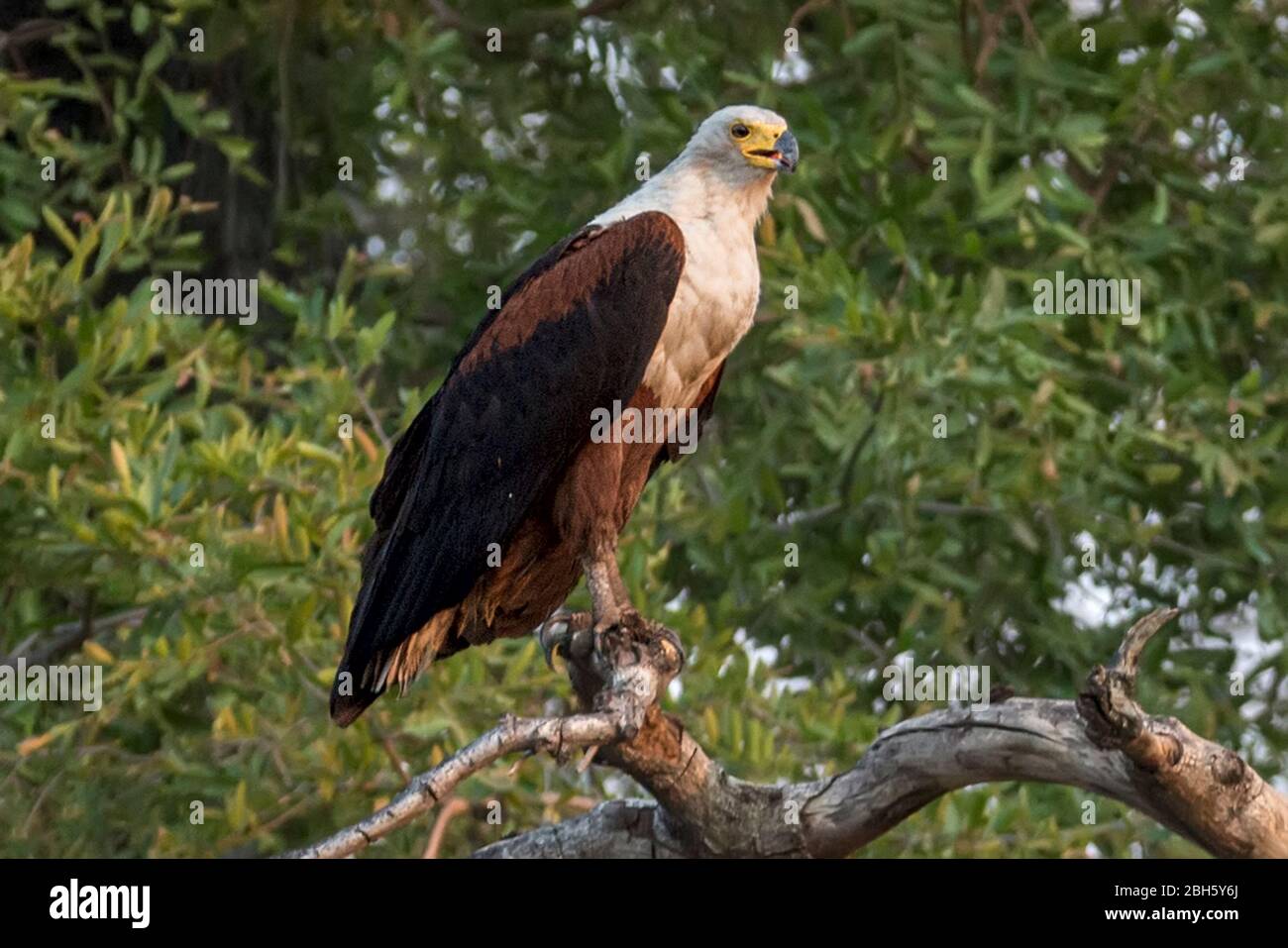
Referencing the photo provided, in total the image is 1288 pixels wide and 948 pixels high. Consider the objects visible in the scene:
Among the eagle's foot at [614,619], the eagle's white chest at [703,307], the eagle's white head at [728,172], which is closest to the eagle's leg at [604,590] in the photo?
the eagle's foot at [614,619]

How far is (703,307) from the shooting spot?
179 inches

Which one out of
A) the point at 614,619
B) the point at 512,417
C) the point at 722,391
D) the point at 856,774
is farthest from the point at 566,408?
the point at 722,391

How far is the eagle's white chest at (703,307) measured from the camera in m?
4.55

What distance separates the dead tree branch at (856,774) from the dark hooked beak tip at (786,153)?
1.14 m

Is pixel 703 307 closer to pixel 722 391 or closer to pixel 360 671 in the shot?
pixel 360 671

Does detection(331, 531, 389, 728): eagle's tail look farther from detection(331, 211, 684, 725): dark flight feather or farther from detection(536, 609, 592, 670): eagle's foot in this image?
detection(536, 609, 592, 670): eagle's foot

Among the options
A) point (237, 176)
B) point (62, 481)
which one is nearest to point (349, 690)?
point (62, 481)

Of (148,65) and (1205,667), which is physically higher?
(148,65)

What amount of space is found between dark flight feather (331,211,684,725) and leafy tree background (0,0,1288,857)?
0.84 metres

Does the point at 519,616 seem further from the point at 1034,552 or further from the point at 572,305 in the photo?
the point at 1034,552

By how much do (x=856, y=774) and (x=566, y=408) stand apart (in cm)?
106

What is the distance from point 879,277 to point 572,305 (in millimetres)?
2614

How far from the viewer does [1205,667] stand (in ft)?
23.4
